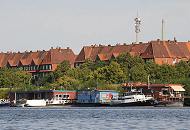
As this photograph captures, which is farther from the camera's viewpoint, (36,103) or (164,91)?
(36,103)

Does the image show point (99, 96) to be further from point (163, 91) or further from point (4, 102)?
point (4, 102)

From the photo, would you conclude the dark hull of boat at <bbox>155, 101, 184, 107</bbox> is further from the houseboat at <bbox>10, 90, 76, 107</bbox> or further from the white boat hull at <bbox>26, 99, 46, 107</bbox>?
the white boat hull at <bbox>26, 99, 46, 107</bbox>

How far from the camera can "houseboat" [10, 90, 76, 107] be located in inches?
6422

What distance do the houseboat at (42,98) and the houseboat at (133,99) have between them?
1714 cm

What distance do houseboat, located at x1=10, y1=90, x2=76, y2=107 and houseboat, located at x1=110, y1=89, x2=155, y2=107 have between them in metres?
17.1

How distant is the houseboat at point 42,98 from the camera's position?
16312 cm

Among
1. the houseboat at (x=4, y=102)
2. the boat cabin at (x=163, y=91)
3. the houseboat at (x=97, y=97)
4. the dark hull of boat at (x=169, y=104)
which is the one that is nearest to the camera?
the dark hull of boat at (x=169, y=104)

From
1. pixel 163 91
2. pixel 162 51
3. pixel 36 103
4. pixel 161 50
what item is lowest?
pixel 36 103

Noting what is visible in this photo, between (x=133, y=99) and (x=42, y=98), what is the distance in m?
34.0

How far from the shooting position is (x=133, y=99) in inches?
5728

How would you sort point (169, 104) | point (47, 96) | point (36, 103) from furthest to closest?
1. point (47, 96)
2. point (36, 103)
3. point (169, 104)

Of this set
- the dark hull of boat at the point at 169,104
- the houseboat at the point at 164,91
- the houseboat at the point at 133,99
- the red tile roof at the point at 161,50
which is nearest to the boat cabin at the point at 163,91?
the houseboat at the point at 164,91

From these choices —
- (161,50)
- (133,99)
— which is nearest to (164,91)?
(133,99)

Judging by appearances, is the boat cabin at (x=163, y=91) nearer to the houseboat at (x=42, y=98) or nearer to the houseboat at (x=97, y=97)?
the houseboat at (x=97, y=97)
